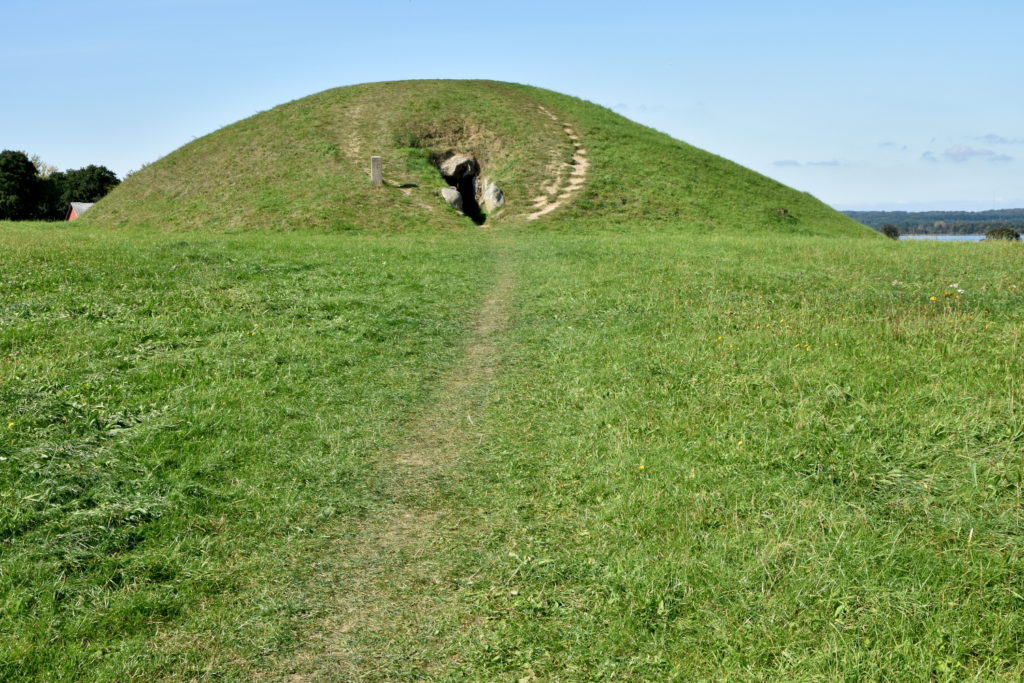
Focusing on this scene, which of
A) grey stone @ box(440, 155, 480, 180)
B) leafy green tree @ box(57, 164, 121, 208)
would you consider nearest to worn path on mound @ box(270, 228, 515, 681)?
grey stone @ box(440, 155, 480, 180)

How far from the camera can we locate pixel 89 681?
471 cm

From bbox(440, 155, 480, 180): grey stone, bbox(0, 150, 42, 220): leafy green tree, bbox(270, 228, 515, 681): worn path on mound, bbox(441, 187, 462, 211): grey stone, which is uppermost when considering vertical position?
bbox(0, 150, 42, 220): leafy green tree

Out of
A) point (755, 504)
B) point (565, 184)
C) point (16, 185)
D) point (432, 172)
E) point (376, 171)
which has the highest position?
point (16, 185)

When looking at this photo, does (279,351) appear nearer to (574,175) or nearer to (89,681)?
(89,681)

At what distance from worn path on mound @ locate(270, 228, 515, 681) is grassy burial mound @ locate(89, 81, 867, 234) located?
26846mm

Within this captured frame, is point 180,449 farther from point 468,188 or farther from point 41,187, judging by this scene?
point 41,187

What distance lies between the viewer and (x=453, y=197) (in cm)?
3928

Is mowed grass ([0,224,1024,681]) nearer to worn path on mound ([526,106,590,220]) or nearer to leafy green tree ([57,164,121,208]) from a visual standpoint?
worn path on mound ([526,106,590,220])

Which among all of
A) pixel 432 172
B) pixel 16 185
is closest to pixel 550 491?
pixel 432 172

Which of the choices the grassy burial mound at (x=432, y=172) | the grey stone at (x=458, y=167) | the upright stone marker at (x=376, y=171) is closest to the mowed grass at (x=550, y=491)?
the grassy burial mound at (x=432, y=172)

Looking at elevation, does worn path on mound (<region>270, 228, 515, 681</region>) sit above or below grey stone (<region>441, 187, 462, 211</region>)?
below

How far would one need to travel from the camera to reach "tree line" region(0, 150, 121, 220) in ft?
277

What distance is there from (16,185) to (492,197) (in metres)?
75.4

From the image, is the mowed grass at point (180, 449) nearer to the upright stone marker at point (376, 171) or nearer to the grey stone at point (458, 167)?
the upright stone marker at point (376, 171)
